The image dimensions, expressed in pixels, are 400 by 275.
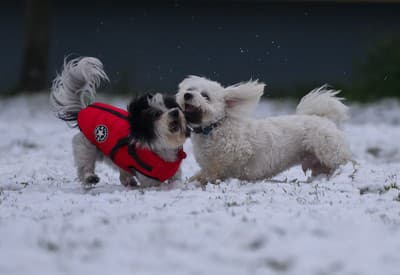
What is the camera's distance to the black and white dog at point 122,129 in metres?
6.12

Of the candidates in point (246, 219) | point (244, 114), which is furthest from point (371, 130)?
point (246, 219)

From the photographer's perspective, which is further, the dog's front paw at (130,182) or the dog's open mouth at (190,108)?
the dog's front paw at (130,182)

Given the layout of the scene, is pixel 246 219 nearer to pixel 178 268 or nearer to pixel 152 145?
pixel 178 268

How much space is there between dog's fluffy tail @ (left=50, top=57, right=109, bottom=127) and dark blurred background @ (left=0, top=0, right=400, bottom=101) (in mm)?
9298

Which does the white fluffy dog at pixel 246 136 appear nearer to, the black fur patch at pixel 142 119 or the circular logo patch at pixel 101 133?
the black fur patch at pixel 142 119

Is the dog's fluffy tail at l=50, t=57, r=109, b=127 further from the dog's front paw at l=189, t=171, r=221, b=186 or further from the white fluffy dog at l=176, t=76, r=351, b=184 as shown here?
the dog's front paw at l=189, t=171, r=221, b=186

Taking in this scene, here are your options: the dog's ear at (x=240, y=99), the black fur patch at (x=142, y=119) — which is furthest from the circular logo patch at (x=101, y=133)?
the dog's ear at (x=240, y=99)

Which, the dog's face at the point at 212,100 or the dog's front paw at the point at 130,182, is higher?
the dog's face at the point at 212,100

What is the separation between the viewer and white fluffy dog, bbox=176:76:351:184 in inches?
262

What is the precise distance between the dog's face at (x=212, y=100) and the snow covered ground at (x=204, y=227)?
2.03ft

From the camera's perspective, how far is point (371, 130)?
1181 cm

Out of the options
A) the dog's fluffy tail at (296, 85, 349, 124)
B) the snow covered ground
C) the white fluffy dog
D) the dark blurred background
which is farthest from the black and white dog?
the dark blurred background

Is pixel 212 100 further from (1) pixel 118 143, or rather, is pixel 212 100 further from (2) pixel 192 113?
(1) pixel 118 143

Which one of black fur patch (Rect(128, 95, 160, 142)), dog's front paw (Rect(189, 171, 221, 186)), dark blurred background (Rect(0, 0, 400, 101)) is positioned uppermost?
black fur patch (Rect(128, 95, 160, 142))
